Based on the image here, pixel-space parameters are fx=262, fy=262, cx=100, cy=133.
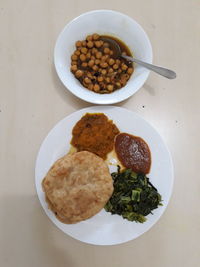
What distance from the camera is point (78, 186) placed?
1387mm

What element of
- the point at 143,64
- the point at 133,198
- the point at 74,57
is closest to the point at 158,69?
the point at 143,64

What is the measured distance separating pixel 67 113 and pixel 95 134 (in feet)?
0.87

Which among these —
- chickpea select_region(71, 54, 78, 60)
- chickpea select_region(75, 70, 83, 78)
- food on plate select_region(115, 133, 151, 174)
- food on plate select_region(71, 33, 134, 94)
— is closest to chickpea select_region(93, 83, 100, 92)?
food on plate select_region(71, 33, 134, 94)

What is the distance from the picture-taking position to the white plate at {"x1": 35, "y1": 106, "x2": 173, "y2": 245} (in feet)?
4.83

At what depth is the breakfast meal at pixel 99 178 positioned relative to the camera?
1.37 m

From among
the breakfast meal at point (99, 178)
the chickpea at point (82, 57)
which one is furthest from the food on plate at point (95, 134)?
the chickpea at point (82, 57)

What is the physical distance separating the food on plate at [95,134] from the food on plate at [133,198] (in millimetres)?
189

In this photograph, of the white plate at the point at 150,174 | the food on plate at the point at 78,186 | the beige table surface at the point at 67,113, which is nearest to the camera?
the food on plate at the point at 78,186

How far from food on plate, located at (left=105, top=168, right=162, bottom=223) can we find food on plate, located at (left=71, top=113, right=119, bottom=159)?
0.19 meters

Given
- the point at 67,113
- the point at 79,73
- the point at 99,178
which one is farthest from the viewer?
the point at 67,113

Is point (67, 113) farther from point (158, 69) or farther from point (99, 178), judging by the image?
point (158, 69)

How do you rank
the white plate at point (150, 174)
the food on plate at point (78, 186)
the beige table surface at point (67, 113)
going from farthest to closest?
the beige table surface at point (67, 113)
the white plate at point (150, 174)
the food on plate at point (78, 186)

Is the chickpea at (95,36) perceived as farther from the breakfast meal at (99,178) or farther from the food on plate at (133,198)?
the food on plate at (133,198)

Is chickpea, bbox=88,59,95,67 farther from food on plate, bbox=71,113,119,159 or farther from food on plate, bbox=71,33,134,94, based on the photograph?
food on plate, bbox=71,113,119,159
